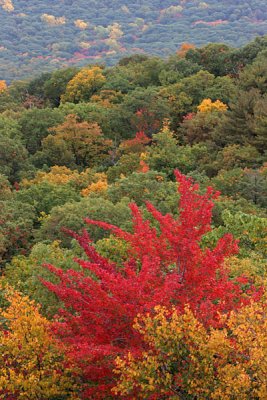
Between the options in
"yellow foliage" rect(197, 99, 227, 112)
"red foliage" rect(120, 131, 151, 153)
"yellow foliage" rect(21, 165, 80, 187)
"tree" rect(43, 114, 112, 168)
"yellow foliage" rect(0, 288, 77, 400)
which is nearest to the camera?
"yellow foliage" rect(0, 288, 77, 400)

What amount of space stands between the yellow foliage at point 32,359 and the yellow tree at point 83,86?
54373 mm

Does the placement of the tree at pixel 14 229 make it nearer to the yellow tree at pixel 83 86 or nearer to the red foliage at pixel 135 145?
the red foliage at pixel 135 145

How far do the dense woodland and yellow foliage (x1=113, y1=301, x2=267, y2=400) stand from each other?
4 cm

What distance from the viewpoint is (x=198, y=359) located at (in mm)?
10258

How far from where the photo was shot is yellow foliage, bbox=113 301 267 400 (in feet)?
31.4

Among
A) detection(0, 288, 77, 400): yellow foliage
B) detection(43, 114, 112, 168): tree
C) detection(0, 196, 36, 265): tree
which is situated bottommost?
detection(43, 114, 112, 168): tree

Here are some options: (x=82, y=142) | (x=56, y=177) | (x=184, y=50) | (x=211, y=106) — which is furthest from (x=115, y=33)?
(x=56, y=177)

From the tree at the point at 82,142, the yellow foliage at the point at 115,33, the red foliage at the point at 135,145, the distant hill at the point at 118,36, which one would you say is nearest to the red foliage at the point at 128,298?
the red foliage at the point at 135,145

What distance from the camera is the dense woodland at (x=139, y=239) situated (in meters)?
10.2

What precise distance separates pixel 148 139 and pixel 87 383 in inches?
1380

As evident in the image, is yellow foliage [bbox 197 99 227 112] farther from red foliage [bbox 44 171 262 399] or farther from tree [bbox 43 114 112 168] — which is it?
red foliage [bbox 44 171 262 399]

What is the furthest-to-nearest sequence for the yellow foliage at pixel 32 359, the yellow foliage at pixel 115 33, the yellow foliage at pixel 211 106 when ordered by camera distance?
1. the yellow foliage at pixel 115 33
2. the yellow foliage at pixel 211 106
3. the yellow foliage at pixel 32 359

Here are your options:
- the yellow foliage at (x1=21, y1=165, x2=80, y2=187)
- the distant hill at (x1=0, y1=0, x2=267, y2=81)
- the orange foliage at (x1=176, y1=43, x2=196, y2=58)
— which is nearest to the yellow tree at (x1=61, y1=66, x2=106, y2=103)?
the orange foliage at (x1=176, y1=43, x2=196, y2=58)

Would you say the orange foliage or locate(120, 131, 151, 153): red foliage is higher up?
the orange foliage
